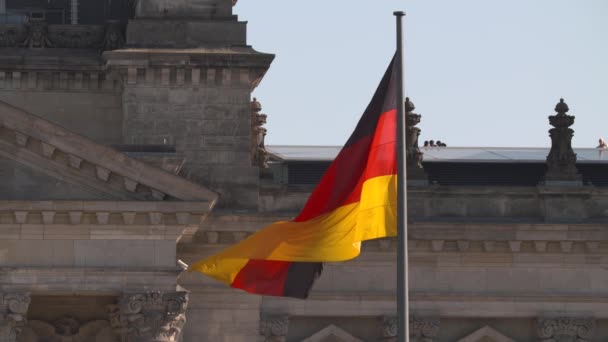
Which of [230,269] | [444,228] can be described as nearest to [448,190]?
[444,228]

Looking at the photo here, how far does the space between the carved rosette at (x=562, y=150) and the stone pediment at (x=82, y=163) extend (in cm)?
1026

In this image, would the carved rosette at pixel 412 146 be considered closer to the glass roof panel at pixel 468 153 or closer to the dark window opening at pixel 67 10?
the glass roof panel at pixel 468 153

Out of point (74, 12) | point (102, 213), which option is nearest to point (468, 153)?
point (74, 12)

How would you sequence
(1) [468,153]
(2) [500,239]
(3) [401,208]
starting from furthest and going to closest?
(1) [468,153]
(2) [500,239]
(3) [401,208]

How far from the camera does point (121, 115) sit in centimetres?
6247

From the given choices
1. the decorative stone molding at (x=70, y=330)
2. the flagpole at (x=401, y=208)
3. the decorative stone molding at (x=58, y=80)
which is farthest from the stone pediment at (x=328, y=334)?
the flagpole at (x=401, y=208)

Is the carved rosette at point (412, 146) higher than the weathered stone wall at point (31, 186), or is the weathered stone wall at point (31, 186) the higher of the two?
the carved rosette at point (412, 146)

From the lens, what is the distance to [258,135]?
61.6 meters

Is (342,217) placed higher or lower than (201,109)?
lower

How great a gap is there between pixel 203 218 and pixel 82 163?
9.60 feet

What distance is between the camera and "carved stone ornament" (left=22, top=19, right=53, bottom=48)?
6309 centimetres

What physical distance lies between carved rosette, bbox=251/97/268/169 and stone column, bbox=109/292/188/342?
20.9ft

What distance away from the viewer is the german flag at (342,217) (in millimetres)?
44844

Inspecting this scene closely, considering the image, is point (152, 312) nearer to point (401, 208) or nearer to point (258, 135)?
point (258, 135)
